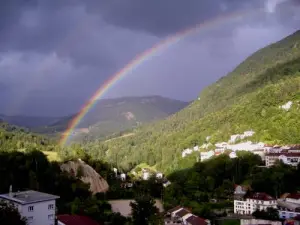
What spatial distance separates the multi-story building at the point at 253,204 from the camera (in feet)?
140

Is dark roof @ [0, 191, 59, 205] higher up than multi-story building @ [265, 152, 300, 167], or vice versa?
multi-story building @ [265, 152, 300, 167]

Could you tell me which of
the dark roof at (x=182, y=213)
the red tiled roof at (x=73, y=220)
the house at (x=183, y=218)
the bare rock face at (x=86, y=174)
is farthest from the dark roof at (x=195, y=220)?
the bare rock face at (x=86, y=174)

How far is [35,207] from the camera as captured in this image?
23.8 meters

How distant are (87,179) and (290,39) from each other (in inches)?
5470

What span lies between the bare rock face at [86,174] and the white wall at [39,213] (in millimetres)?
28374

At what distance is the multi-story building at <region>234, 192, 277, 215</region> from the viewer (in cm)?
4259

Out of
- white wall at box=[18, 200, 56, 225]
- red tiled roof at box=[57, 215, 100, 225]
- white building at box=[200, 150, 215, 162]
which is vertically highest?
white building at box=[200, 150, 215, 162]

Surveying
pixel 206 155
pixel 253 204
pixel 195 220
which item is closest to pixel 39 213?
pixel 195 220

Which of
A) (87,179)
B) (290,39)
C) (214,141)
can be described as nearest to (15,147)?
(87,179)

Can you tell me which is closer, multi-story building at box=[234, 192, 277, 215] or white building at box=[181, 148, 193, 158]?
multi-story building at box=[234, 192, 277, 215]

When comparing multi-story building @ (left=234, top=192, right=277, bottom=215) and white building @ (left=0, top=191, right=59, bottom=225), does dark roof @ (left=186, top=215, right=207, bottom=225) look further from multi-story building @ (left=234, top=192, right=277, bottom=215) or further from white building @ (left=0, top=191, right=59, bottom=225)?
white building @ (left=0, top=191, right=59, bottom=225)

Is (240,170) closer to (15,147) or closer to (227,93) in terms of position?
(15,147)

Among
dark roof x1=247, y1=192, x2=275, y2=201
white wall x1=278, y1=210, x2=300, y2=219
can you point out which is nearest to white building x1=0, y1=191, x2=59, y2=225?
white wall x1=278, y1=210, x2=300, y2=219

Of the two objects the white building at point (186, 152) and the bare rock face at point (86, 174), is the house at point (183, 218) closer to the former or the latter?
the bare rock face at point (86, 174)
